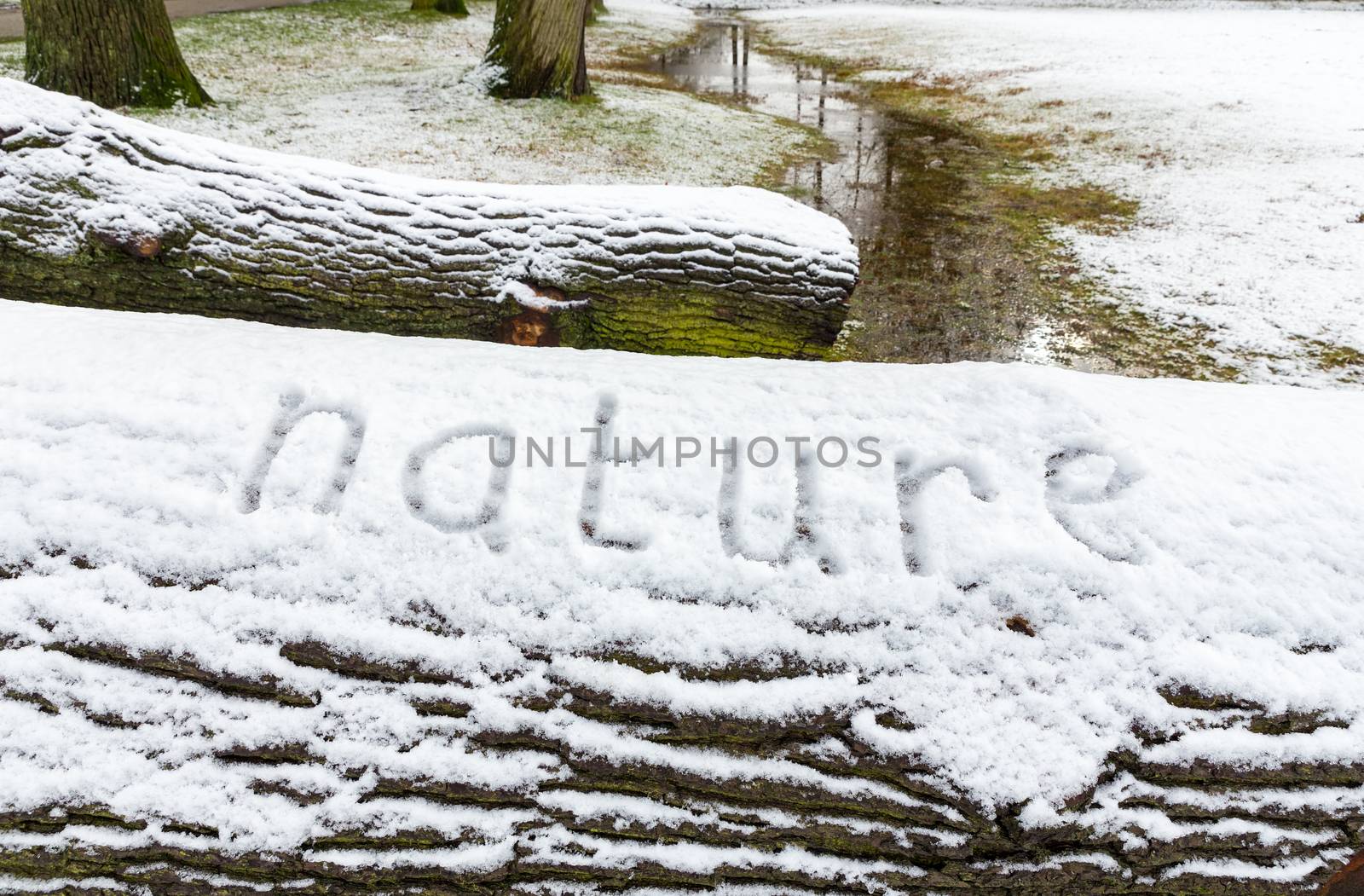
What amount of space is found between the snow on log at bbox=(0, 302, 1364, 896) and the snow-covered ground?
2848 millimetres

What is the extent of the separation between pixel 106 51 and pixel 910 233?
599 centimetres

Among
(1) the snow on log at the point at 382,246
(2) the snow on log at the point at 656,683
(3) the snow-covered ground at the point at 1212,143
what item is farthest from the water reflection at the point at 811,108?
(2) the snow on log at the point at 656,683

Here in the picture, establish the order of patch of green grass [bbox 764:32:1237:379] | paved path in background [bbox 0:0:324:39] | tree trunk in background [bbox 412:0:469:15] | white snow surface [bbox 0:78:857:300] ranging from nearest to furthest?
1. white snow surface [bbox 0:78:857:300]
2. patch of green grass [bbox 764:32:1237:379]
3. paved path in background [bbox 0:0:324:39]
4. tree trunk in background [bbox 412:0:469:15]

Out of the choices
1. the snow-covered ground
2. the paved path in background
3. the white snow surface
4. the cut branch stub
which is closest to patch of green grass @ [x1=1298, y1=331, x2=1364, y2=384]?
the snow-covered ground

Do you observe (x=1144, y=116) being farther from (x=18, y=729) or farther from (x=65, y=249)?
(x=18, y=729)

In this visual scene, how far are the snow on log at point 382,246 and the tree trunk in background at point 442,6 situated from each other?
12.8 metres

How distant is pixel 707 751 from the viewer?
1.36m

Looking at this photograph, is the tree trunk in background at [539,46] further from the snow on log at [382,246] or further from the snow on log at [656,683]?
the snow on log at [656,683]

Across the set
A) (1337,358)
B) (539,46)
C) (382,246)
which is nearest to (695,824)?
(382,246)

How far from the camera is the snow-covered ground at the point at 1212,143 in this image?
163 inches

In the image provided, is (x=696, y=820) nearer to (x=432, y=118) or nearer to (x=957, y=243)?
(x=957, y=243)

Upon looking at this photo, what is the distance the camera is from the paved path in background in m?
9.80

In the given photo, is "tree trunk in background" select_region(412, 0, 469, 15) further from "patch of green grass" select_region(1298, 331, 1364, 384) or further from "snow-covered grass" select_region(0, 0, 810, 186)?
"patch of green grass" select_region(1298, 331, 1364, 384)

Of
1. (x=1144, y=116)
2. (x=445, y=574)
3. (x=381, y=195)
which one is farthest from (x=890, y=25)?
(x=445, y=574)
